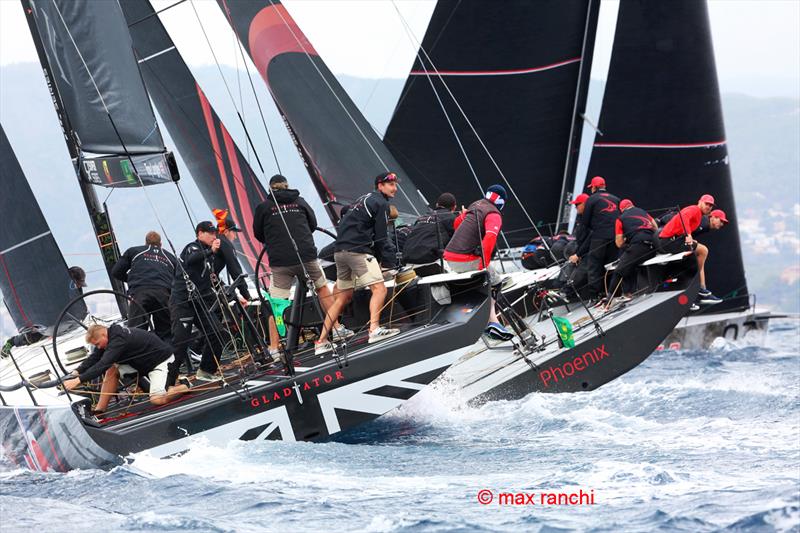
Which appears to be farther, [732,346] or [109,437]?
[732,346]

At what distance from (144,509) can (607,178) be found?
1010 cm

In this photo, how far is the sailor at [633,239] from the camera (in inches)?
376

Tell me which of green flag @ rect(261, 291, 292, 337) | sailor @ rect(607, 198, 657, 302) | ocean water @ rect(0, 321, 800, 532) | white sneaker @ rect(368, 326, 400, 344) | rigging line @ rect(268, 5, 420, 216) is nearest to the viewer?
ocean water @ rect(0, 321, 800, 532)

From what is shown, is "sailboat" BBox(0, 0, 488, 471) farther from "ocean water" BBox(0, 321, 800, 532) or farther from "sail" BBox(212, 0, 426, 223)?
"sail" BBox(212, 0, 426, 223)

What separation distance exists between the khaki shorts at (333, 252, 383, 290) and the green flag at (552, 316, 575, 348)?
5.16 ft

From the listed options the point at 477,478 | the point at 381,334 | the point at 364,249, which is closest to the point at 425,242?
the point at 364,249

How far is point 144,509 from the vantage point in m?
5.94

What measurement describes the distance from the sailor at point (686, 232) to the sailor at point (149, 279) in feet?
13.4

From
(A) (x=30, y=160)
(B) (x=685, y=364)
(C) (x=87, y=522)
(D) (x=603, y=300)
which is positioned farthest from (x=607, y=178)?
(A) (x=30, y=160)

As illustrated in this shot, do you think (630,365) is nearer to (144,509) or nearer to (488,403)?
(488,403)

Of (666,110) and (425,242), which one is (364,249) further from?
(666,110)

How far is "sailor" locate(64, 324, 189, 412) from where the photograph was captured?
7004mm

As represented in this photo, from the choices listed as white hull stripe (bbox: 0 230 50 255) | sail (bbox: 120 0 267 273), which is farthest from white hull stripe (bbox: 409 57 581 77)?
white hull stripe (bbox: 0 230 50 255)

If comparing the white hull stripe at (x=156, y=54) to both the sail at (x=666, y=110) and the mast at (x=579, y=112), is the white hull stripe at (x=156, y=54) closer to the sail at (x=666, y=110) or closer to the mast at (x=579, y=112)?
the mast at (x=579, y=112)
